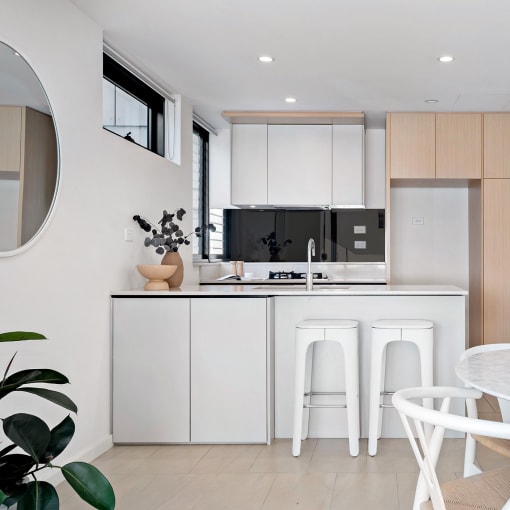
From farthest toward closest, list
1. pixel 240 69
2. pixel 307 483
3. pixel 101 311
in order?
pixel 240 69 → pixel 101 311 → pixel 307 483

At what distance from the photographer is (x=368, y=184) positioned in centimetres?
589

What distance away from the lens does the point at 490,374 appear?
5.78 ft

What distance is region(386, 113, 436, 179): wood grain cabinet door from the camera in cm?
526

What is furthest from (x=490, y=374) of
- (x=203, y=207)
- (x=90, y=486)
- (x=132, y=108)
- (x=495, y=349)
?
(x=203, y=207)

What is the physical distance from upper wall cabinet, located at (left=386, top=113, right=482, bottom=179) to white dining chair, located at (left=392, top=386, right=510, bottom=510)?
144 inches

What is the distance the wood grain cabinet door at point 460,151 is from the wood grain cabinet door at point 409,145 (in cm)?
13

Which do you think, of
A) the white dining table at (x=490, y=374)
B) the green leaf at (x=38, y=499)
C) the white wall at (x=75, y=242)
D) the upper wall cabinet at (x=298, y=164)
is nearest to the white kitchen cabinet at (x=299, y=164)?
the upper wall cabinet at (x=298, y=164)

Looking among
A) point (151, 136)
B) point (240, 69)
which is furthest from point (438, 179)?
point (151, 136)

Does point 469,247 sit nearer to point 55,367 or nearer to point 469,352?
point 469,352

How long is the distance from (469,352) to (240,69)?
2652mm

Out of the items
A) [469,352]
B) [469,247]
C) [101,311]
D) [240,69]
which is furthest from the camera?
[469,247]

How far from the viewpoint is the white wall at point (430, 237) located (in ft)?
19.5

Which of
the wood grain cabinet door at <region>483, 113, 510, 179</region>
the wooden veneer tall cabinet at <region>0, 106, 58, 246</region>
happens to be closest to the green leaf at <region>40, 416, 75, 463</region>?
the wooden veneer tall cabinet at <region>0, 106, 58, 246</region>

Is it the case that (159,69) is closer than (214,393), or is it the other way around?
(214,393)
